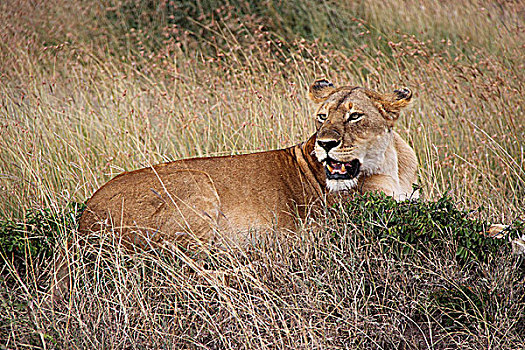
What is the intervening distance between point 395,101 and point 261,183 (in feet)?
3.60

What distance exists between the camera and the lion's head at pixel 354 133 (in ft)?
13.1

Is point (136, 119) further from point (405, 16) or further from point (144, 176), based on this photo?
point (405, 16)

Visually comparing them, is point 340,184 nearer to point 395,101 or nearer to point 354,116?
point 354,116

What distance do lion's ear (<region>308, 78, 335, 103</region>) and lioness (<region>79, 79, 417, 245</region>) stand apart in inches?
2.3

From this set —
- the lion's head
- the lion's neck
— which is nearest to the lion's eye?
the lion's head

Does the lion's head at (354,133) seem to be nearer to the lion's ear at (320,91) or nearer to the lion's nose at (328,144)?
the lion's nose at (328,144)

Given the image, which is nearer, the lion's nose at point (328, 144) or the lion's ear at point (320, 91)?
the lion's nose at point (328, 144)

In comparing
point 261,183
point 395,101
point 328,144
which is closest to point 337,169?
point 328,144

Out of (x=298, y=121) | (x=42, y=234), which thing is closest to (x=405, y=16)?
(x=298, y=121)

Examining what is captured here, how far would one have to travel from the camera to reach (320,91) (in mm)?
4535

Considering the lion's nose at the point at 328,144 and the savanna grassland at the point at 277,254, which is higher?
the lion's nose at the point at 328,144

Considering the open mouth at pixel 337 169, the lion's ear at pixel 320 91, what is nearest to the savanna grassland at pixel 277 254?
the open mouth at pixel 337 169

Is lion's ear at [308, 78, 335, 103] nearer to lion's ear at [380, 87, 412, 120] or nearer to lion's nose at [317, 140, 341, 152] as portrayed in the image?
lion's ear at [380, 87, 412, 120]

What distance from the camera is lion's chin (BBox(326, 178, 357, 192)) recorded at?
409cm
